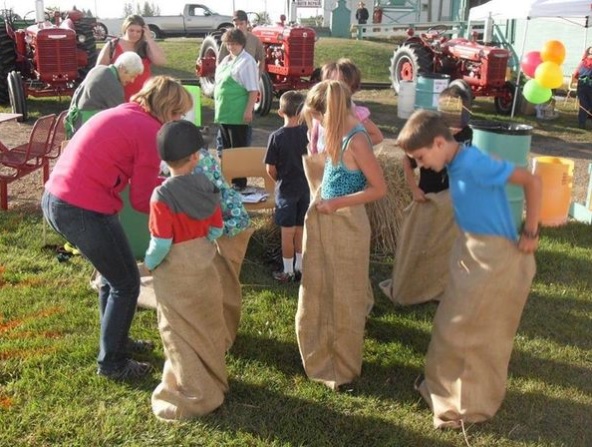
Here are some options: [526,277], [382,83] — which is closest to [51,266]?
[526,277]

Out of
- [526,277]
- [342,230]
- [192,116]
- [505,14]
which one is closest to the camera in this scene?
[526,277]

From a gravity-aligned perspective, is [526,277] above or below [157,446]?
above

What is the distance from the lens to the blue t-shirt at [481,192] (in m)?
3.02

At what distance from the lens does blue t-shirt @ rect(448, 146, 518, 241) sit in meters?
3.02

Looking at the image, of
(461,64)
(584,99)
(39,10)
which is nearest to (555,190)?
(584,99)

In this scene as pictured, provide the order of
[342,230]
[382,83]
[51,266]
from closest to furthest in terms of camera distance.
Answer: [342,230]
[51,266]
[382,83]

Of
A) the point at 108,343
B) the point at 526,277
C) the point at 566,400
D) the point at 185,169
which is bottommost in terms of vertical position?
the point at 566,400

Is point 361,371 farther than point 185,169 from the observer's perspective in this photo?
Yes

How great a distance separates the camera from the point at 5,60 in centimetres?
1257

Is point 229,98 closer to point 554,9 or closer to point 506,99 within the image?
point 554,9

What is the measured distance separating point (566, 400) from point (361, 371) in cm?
112

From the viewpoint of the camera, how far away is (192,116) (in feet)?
22.6

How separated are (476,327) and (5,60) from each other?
11813 millimetres

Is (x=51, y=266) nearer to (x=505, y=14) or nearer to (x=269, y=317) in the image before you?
(x=269, y=317)
